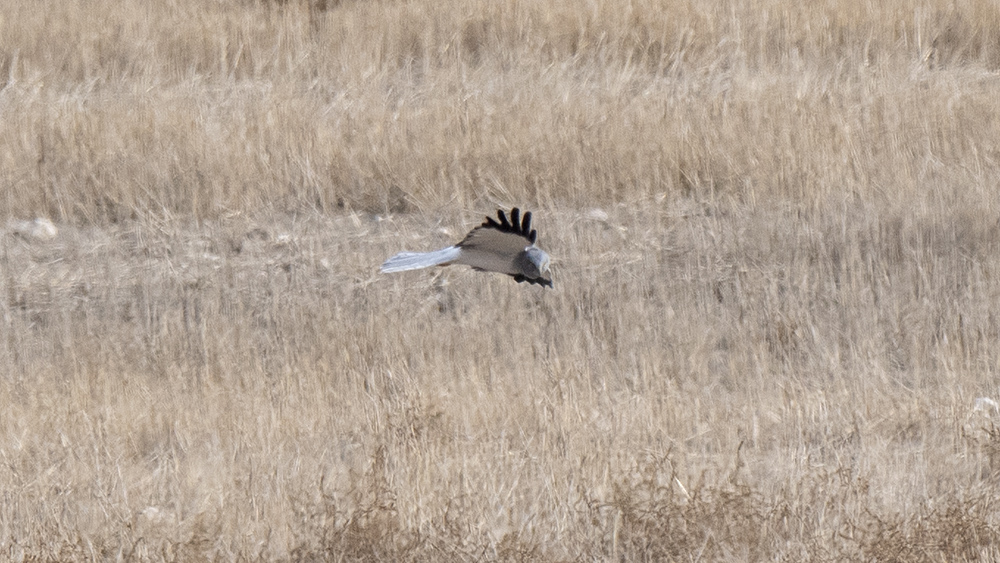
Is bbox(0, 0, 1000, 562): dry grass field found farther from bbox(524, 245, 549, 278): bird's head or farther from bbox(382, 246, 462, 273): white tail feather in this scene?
bbox(524, 245, 549, 278): bird's head

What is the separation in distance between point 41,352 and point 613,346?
3047mm

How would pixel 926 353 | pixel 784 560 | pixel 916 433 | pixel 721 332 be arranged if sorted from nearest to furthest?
pixel 784 560 → pixel 916 433 → pixel 926 353 → pixel 721 332

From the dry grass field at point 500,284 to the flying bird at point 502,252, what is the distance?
3.16 ft

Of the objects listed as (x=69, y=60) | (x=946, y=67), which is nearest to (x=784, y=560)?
(x=946, y=67)

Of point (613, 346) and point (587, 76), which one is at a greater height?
point (587, 76)

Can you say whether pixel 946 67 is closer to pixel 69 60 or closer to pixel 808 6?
pixel 808 6

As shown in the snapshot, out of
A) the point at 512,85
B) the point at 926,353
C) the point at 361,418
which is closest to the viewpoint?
the point at 361,418

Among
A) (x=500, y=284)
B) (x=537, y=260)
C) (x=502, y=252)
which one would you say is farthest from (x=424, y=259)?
(x=500, y=284)

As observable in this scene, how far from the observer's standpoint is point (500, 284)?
682cm

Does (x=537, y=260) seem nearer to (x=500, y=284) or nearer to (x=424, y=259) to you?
(x=424, y=259)

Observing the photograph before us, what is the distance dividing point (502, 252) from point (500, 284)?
10.8 feet

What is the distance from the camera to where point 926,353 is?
6062 mm

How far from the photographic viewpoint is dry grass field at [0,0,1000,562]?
13.8ft

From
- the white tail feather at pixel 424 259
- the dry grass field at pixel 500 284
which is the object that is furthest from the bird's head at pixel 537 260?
the dry grass field at pixel 500 284
